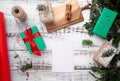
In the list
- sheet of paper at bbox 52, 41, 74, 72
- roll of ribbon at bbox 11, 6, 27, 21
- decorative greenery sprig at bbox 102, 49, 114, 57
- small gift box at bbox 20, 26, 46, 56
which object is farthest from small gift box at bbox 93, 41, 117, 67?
roll of ribbon at bbox 11, 6, 27, 21

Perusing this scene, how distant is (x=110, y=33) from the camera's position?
1338 mm

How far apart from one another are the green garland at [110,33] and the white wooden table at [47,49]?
43mm

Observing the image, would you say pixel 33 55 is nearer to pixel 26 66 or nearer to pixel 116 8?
pixel 26 66

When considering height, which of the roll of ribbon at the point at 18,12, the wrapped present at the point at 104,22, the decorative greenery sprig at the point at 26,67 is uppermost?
the roll of ribbon at the point at 18,12

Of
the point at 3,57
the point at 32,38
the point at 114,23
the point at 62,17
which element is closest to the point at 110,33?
the point at 114,23

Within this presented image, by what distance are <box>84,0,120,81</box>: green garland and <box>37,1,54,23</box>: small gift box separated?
166mm

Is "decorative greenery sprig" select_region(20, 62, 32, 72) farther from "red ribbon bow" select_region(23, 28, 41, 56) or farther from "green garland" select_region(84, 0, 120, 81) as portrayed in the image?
"green garland" select_region(84, 0, 120, 81)

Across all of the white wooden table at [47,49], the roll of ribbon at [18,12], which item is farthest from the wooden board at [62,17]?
the roll of ribbon at [18,12]

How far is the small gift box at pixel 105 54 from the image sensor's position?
Result: 1.32 meters

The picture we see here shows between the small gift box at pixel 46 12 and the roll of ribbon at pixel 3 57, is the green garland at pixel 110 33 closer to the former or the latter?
the small gift box at pixel 46 12

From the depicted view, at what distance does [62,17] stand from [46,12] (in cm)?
9

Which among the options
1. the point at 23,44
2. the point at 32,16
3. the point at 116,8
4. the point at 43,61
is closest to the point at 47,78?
the point at 43,61

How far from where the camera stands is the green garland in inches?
51.4

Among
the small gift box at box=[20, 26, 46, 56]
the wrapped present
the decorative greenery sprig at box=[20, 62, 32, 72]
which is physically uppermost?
the wrapped present
